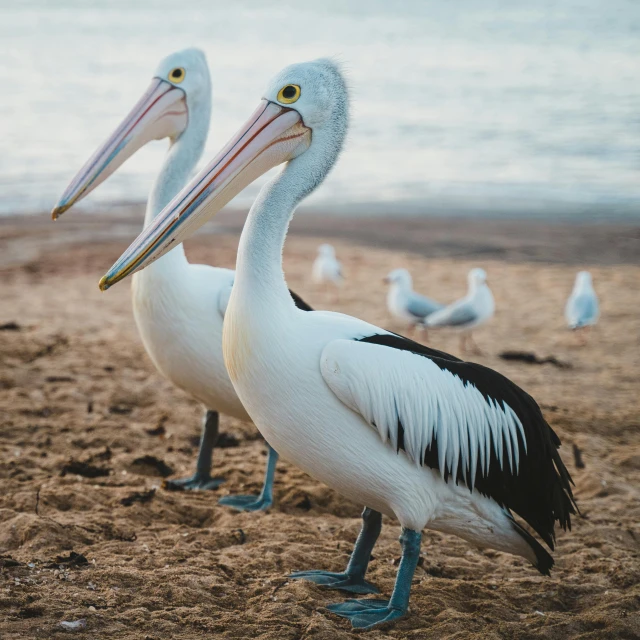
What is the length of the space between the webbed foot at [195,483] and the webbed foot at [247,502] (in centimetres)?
22

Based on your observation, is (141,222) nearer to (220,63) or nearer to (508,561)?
(508,561)

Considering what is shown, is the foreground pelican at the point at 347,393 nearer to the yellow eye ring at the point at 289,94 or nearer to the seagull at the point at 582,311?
the yellow eye ring at the point at 289,94

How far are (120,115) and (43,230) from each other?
8.35 m

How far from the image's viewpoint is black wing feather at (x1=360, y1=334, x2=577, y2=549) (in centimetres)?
327

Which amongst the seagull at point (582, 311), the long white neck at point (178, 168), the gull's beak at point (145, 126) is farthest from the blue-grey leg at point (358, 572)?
the seagull at point (582, 311)

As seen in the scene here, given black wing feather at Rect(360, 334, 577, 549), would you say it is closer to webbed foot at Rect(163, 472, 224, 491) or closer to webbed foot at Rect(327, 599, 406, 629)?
webbed foot at Rect(327, 599, 406, 629)

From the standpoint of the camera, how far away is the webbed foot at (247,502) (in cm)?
437

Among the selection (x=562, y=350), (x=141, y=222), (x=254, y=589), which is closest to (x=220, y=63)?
(x=141, y=222)

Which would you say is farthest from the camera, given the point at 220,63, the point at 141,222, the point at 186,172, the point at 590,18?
the point at 590,18

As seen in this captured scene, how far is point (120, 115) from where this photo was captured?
1989 centimetres

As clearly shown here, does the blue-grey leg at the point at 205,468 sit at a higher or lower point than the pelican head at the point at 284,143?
lower

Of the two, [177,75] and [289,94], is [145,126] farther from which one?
[289,94]

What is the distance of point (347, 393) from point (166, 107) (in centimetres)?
242

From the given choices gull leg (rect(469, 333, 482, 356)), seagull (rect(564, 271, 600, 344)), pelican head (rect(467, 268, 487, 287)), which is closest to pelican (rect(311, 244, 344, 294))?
pelican head (rect(467, 268, 487, 287))
